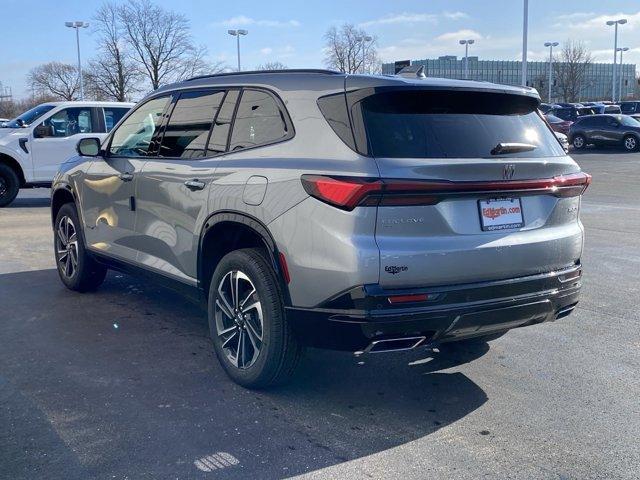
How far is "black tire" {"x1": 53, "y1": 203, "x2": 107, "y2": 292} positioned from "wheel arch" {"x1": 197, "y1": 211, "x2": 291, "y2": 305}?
2.19 m

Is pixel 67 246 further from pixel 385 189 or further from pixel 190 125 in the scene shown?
pixel 385 189

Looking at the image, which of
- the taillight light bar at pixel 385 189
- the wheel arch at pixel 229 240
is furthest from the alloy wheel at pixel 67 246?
the taillight light bar at pixel 385 189

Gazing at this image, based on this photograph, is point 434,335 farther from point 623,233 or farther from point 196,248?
point 623,233

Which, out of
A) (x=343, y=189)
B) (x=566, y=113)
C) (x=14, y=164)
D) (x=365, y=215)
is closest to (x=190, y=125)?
(x=343, y=189)

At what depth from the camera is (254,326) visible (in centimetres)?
432

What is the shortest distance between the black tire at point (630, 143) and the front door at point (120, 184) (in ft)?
96.7

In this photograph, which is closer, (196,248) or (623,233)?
(196,248)

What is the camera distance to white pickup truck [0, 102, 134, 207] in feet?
47.2

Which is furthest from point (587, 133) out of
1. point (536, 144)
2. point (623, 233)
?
point (536, 144)

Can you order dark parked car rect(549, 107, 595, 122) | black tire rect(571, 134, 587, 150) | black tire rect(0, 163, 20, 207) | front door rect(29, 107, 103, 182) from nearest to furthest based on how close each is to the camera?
1. black tire rect(0, 163, 20, 207)
2. front door rect(29, 107, 103, 182)
3. black tire rect(571, 134, 587, 150)
4. dark parked car rect(549, 107, 595, 122)

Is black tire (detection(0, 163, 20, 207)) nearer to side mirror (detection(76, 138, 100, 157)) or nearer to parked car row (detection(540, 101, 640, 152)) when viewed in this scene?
side mirror (detection(76, 138, 100, 157))

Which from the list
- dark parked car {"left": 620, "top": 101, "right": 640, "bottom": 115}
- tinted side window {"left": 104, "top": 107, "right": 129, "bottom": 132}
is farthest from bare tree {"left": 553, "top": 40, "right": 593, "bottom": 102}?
tinted side window {"left": 104, "top": 107, "right": 129, "bottom": 132}

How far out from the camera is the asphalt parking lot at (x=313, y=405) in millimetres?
3488

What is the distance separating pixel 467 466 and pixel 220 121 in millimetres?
2676
